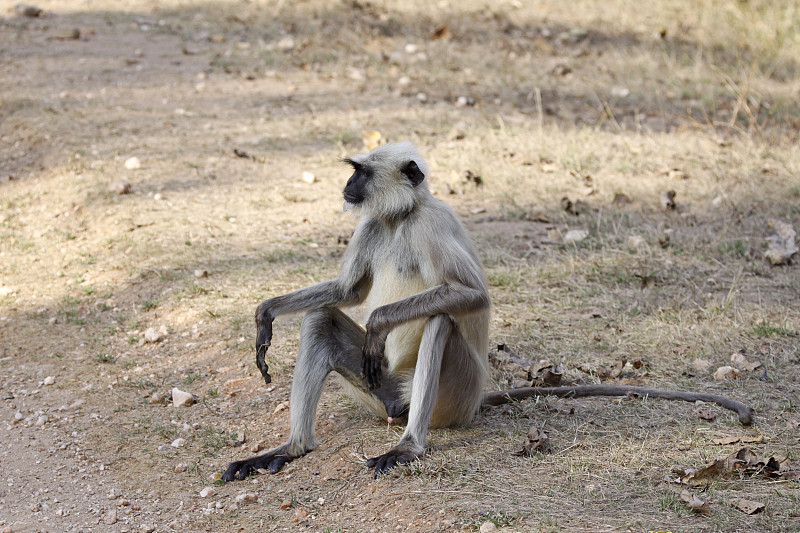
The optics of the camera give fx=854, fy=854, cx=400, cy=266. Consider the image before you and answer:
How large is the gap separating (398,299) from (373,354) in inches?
14.5

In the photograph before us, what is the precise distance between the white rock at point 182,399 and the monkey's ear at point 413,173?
1.52 metres

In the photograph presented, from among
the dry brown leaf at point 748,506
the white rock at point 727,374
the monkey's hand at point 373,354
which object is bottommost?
the white rock at point 727,374

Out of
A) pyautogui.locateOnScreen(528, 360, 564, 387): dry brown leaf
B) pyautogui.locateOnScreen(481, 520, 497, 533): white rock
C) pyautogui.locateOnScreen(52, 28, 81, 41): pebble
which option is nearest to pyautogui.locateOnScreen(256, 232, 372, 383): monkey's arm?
pyautogui.locateOnScreen(528, 360, 564, 387): dry brown leaf

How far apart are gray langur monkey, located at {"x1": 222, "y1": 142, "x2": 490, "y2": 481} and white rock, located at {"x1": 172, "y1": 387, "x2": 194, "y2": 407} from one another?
597 mm

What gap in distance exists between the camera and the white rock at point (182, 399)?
13.3 feet

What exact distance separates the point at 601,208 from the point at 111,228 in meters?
3.50

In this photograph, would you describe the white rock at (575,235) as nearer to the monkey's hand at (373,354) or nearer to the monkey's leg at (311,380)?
the monkey's leg at (311,380)

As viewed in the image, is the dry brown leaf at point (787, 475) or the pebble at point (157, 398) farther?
the pebble at point (157, 398)

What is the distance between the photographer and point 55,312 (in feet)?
16.3

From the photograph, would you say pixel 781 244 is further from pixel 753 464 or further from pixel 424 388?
pixel 424 388

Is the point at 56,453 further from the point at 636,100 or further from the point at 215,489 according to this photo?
the point at 636,100

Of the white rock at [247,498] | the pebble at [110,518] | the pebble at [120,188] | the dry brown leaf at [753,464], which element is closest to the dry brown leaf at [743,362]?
the dry brown leaf at [753,464]

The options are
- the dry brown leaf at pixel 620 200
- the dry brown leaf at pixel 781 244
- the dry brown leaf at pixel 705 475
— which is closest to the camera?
the dry brown leaf at pixel 705 475

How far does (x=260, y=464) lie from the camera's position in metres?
3.48
